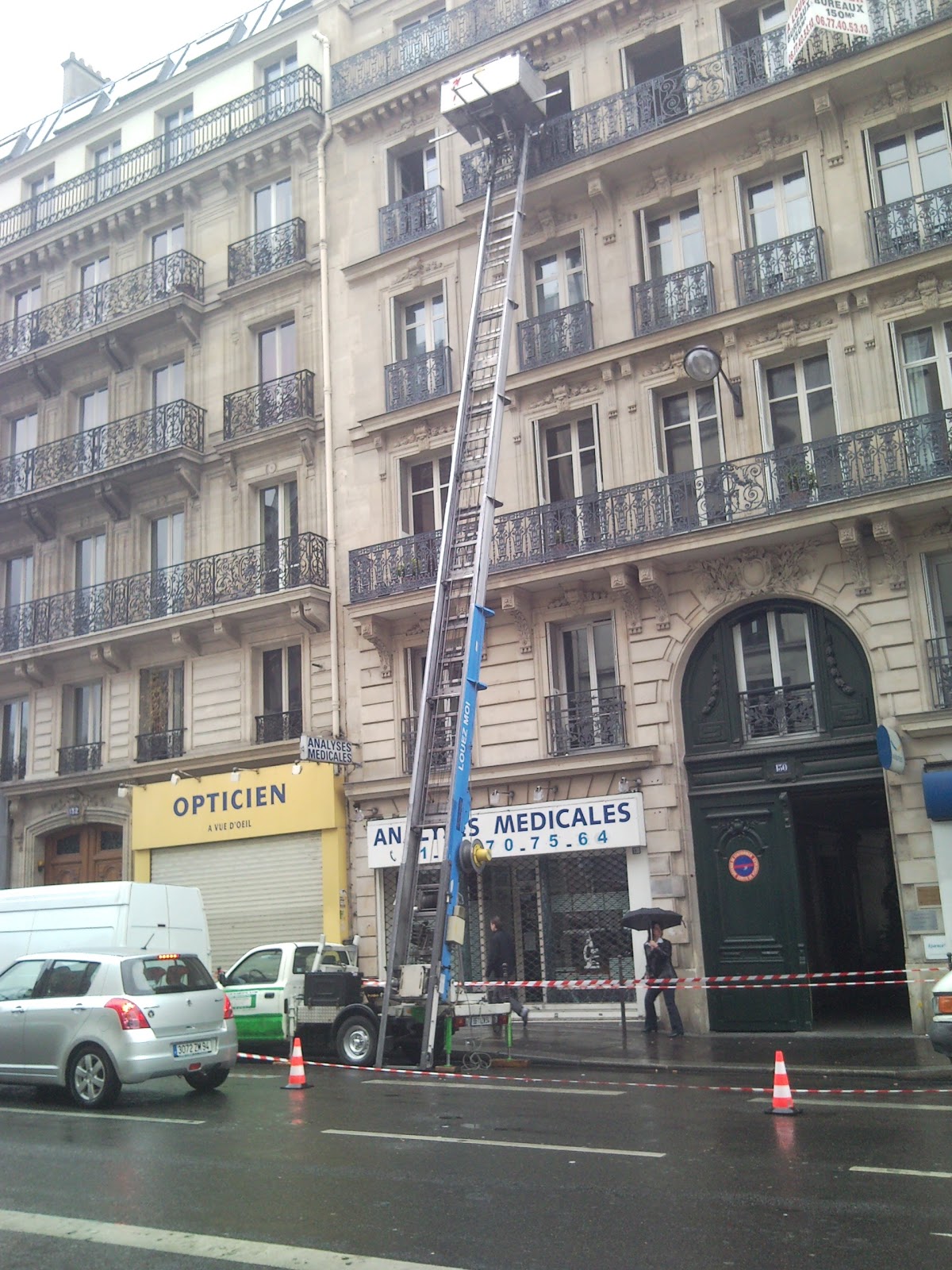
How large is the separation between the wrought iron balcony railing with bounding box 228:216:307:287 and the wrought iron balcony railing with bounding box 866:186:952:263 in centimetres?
1131

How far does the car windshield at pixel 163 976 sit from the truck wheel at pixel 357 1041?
2.46m

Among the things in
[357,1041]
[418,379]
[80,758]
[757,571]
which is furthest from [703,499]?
[80,758]

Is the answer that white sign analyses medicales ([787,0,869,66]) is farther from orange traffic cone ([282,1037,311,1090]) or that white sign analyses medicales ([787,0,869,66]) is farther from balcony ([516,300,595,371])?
orange traffic cone ([282,1037,311,1090])

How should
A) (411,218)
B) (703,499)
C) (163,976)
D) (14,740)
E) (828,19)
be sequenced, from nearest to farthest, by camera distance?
(163,976)
(828,19)
(703,499)
(411,218)
(14,740)

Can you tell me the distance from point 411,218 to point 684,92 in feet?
18.3

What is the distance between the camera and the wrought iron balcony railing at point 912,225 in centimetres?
1698

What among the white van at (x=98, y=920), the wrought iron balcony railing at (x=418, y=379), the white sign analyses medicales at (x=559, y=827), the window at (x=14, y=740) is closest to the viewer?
the white van at (x=98, y=920)

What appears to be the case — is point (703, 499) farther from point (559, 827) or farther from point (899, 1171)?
point (899, 1171)

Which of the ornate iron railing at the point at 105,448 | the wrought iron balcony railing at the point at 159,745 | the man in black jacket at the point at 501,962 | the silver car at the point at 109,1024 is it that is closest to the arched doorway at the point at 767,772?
the man in black jacket at the point at 501,962

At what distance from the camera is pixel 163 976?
38.8 feet

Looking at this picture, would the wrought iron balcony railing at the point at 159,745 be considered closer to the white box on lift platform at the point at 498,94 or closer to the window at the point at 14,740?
the window at the point at 14,740

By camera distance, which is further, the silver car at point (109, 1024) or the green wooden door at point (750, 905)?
the green wooden door at point (750, 905)

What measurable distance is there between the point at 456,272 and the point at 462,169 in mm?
1861

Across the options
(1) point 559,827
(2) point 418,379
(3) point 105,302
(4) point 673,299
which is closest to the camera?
(1) point 559,827
